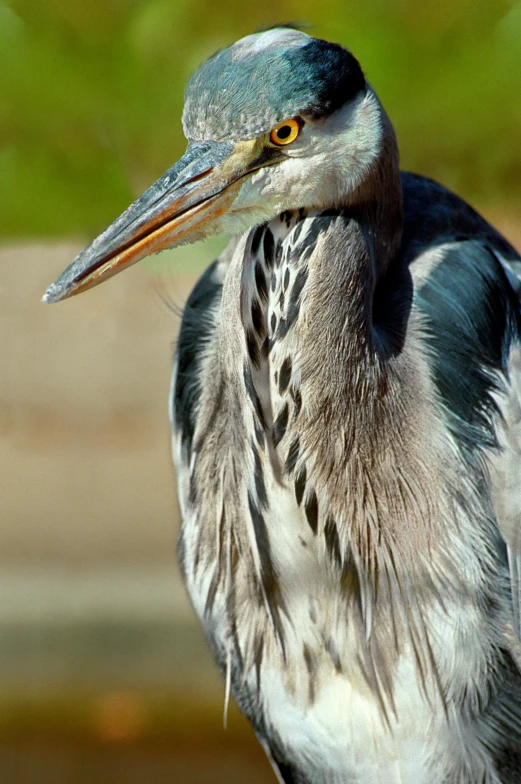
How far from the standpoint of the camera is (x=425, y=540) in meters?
1.59

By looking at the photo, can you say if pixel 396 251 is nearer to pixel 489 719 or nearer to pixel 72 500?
pixel 489 719

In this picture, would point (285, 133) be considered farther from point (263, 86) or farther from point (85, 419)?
point (85, 419)

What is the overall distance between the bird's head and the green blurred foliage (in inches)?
124

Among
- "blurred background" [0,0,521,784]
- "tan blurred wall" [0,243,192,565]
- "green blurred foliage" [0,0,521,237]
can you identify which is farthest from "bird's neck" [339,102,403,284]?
"green blurred foliage" [0,0,521,237]

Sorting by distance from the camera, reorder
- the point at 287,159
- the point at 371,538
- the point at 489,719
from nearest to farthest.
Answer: the point at 287,159
the point at 371,538
the point at 489,719

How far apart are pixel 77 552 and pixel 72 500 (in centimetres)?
21

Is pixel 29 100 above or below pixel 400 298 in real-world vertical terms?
above

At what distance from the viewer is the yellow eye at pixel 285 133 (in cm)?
138

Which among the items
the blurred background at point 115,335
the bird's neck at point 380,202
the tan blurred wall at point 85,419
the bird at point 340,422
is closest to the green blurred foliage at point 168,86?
the blurred background at point 115,335

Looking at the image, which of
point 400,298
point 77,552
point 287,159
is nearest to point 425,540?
point 400,298

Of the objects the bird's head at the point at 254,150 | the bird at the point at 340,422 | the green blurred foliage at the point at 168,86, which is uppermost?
the green blurred foliage at the point at 168,86

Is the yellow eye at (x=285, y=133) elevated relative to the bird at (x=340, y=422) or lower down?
elevated

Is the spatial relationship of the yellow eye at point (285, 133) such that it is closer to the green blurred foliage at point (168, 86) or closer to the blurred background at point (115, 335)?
the blurred background at point (115, 335)

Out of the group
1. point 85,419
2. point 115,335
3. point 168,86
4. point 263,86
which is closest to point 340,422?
point 263,86
